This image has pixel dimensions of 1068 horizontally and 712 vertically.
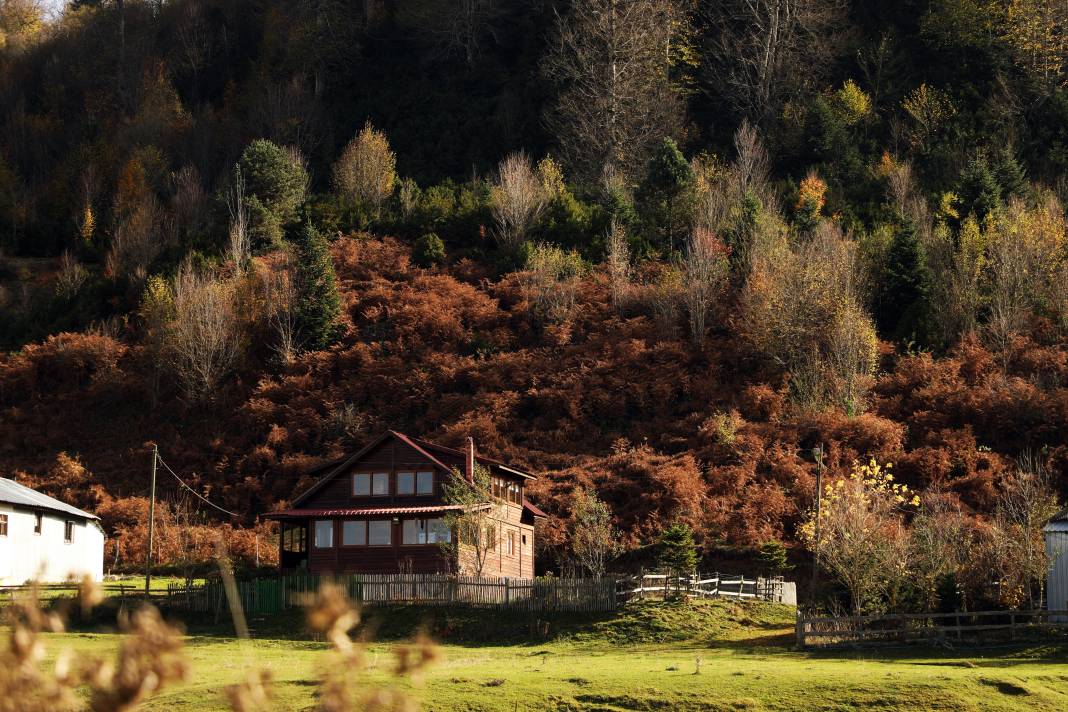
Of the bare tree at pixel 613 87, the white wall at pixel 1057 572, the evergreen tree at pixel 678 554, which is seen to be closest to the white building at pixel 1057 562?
the white wall at pixel 1057 572

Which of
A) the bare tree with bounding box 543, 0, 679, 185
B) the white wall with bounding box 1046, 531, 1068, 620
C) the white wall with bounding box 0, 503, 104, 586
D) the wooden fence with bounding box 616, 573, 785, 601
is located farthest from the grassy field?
the bare tree with bounding box 543, 0, 679, 185

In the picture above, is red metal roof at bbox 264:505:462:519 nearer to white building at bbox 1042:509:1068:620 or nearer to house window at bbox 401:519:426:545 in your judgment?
house window at bbox 401:519:426:545

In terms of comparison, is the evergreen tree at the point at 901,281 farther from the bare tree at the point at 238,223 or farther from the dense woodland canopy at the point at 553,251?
the bare tree at the point at 238,223

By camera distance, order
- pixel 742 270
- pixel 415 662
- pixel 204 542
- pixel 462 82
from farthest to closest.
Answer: pixel 462 82 < pixel 742 270 < pixel 204 542 < pixel 415 662

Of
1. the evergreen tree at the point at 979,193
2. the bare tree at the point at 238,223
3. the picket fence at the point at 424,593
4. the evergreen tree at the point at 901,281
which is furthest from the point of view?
the bare tree at the point at 238,223

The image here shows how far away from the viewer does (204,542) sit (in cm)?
6638

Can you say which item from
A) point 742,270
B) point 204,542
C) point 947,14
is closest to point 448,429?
point 204,542

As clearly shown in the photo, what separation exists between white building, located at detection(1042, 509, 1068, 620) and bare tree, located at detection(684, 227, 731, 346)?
36951 mm

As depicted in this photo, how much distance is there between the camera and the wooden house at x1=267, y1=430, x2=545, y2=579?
56719 mm

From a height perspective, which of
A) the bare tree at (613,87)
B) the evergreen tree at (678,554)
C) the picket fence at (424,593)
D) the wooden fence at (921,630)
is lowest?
the wooden fence at (921,630)

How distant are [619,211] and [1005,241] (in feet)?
85.9

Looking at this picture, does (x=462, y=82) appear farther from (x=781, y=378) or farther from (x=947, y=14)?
(x=781, y=378)

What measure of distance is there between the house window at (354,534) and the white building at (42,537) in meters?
10.1

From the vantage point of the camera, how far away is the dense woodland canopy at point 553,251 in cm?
7200
